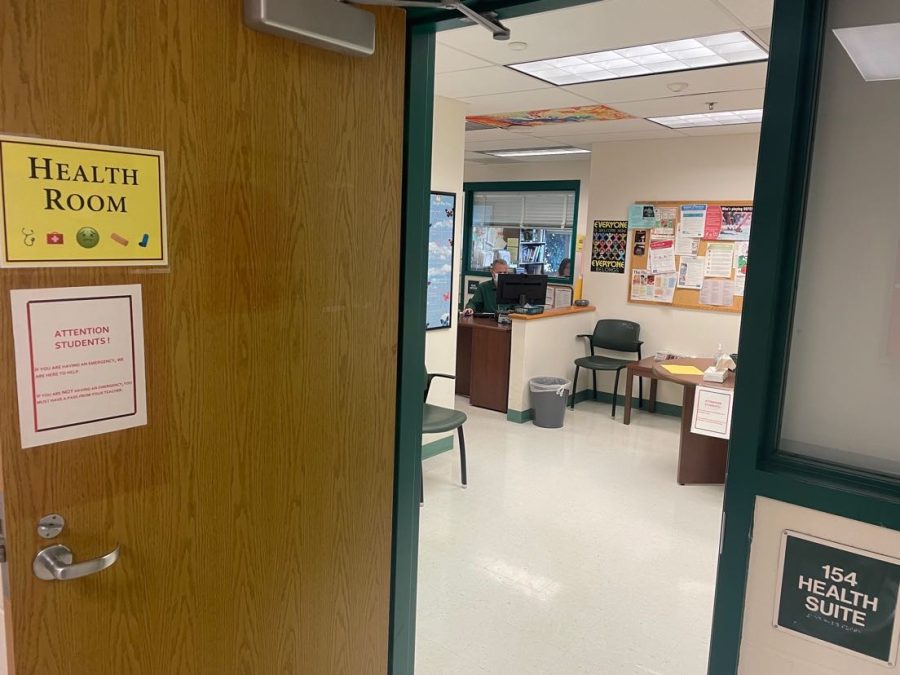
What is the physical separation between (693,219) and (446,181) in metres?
2.49

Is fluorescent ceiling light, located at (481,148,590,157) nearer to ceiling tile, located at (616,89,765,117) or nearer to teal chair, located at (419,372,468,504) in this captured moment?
ceiling tile, located at (616,89,765,117)

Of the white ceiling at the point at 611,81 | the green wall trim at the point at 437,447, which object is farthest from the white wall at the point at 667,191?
the green wall trim at the point at 437,447

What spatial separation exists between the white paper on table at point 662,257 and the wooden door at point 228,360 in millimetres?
4615

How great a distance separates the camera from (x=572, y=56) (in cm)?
324

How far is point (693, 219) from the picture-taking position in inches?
221

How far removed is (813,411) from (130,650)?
1469 millimetres

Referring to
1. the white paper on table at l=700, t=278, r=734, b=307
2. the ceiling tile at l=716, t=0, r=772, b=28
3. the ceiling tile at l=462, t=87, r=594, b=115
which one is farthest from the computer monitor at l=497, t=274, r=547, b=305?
the ceiling tile at l=716, t=0, r=772, b=28

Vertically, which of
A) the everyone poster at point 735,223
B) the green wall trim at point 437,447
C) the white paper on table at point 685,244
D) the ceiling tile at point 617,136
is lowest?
the green wall trim at point 437,447

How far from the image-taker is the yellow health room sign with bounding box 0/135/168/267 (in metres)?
1.02

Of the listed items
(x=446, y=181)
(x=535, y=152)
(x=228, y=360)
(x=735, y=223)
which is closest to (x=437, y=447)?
(x=446, y=181)

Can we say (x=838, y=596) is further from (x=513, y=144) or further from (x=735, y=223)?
(x=513, y=144)

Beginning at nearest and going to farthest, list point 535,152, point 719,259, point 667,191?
point 719,259
point 667,191
point 535,152

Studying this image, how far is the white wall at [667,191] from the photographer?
543 centimetres

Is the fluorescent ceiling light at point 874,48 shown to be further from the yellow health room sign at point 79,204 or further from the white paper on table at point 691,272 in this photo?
the white paper on table at point 691,272
